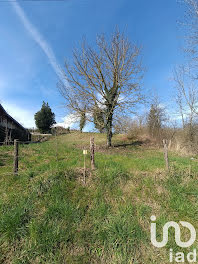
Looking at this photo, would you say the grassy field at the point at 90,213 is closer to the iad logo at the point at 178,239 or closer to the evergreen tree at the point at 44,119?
the iad logo at the point at 178,239

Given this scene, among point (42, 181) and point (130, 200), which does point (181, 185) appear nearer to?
point (130, 200)

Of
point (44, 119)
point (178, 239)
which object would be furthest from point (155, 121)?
point (44, 119)

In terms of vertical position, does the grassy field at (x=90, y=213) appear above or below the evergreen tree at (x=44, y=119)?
below

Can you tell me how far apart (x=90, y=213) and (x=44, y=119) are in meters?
31.5

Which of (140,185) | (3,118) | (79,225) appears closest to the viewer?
(79,225)

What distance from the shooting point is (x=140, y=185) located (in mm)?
3756

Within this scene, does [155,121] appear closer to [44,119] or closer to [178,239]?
[178,239]

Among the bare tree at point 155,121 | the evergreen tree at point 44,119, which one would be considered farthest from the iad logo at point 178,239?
the evergreen tree at point 44,119

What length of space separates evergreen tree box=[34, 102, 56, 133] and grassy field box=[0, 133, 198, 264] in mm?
29118

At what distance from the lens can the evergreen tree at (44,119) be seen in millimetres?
30306

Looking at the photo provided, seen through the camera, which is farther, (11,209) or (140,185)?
(140,185)

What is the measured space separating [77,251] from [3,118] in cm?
1991

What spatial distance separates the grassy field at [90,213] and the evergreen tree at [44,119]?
29118 millimetres

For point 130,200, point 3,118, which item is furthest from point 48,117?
point 130,200
